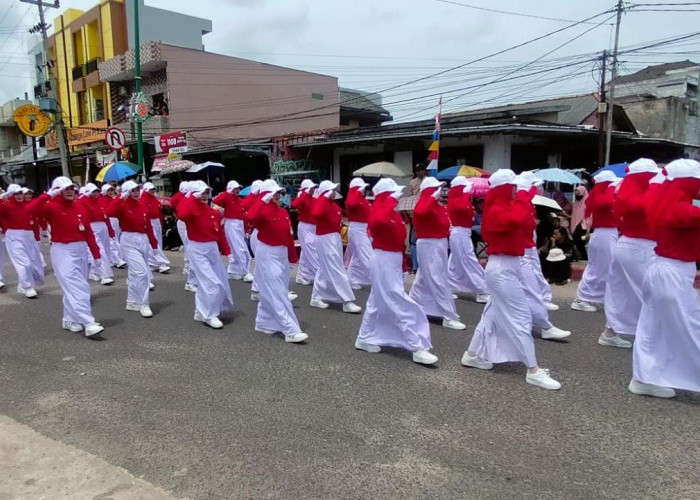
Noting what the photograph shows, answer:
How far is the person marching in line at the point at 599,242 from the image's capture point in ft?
22.9

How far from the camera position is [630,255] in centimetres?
579

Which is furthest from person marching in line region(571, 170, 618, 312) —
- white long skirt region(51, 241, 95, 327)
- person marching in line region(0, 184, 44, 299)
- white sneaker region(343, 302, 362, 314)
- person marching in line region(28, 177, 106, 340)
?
person marching in line region(0, 184, 44, 299)

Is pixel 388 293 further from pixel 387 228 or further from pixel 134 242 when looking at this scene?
pixel 134 242

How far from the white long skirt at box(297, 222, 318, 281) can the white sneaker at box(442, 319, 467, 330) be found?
12.2ft

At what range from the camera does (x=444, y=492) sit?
3.06 meters

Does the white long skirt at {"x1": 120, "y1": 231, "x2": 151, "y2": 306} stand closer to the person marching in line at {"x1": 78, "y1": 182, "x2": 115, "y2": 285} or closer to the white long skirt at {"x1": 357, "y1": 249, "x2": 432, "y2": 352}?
the person marching in line at {"x1": 78, "y1": 182, "x2": 115, "y2": 285}

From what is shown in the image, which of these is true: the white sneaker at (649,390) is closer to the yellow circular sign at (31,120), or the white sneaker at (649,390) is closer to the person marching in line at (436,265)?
the person marching in line at (436,265)

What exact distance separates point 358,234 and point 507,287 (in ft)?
14.5

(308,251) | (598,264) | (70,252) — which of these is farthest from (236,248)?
(598,264)

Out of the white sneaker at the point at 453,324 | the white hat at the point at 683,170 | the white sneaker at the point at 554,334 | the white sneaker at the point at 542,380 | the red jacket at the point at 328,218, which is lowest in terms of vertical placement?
the white sneaker at the point at 453,324

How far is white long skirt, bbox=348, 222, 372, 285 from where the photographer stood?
A: 29.4ft

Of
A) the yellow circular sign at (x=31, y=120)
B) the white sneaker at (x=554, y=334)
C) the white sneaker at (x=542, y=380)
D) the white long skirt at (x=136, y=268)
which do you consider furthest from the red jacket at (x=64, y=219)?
the yellow circular sign at (x=31, y=120)

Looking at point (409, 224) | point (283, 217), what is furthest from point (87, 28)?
point (283, 217)

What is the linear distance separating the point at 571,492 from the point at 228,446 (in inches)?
83.1
